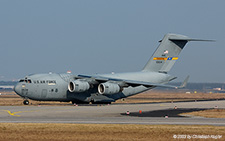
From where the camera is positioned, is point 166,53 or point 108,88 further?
point 166,53

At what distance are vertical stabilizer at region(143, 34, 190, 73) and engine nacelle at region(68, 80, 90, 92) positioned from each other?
1090 centimetres

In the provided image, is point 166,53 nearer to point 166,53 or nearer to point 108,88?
point 166,53

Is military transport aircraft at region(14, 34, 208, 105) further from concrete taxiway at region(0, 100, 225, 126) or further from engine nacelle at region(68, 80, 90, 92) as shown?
concrete taxiway at region(0, 100, 225, 126)

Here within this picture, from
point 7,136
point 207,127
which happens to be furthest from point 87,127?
point 207,127

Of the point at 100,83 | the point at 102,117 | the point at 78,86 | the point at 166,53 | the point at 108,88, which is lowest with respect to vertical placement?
the point at 102,117

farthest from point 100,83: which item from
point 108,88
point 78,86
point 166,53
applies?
point 166,53

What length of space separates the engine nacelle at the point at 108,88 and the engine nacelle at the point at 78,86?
1.50 m

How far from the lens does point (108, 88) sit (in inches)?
1925

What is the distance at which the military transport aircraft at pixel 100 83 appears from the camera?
4838 centimetres

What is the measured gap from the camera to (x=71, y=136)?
837 inches

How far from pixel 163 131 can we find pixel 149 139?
8.69 feet

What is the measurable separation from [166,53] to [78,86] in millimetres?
13960

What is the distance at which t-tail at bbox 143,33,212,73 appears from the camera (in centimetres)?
5591

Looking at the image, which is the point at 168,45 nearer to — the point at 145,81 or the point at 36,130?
the point at 145,81
